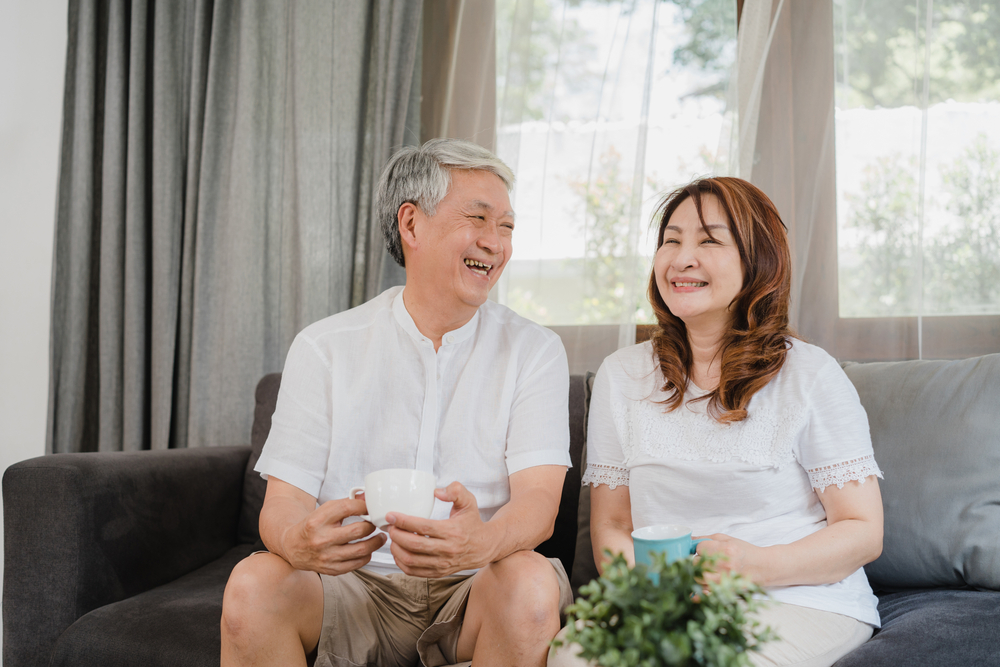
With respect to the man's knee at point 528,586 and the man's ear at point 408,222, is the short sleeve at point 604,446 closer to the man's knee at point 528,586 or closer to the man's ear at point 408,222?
the man's knee at point 528,586

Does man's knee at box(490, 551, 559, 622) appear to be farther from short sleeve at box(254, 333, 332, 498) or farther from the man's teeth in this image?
the man's teeth

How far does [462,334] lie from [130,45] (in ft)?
6.17

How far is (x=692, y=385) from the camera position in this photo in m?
1.37

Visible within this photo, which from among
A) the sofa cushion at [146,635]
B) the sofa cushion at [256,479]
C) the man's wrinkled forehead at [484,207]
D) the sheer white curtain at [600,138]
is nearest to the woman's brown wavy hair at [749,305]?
the man's wrinkled forehead at [484,207]

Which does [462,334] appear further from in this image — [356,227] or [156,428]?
[156,428]

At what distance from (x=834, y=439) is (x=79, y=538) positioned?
4.70 feet

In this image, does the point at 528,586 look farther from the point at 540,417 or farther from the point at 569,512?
the point at 569,512

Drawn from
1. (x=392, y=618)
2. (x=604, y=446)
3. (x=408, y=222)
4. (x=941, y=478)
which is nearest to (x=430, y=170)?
(x=408, y=222)

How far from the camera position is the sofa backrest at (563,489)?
169cm

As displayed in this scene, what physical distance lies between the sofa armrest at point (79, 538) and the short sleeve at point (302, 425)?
417mm

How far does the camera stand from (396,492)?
0.96 m

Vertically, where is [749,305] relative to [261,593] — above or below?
above

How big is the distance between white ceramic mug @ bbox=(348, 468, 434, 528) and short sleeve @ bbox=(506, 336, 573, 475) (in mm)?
362

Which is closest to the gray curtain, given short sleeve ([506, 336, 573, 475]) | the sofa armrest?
the sofa armrest
